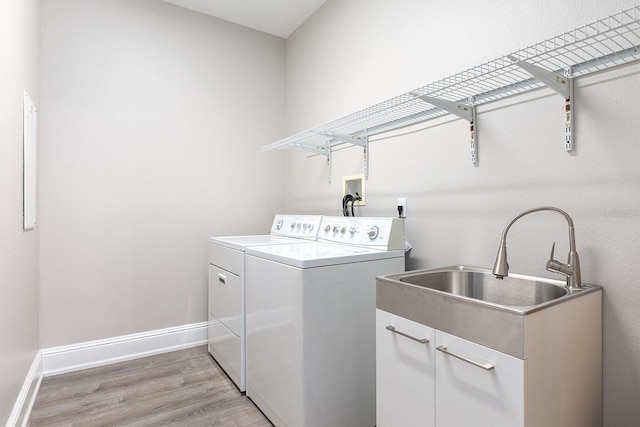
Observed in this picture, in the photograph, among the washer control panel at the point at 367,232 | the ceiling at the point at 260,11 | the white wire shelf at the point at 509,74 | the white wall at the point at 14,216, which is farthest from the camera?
the ceiling at the point at 260,11

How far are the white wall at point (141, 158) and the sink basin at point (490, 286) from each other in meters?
1.85

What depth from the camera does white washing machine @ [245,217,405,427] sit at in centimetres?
149

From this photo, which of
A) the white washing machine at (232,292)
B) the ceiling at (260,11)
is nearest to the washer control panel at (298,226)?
the white washing machine at (232,292)

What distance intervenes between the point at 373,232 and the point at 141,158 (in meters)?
1.81

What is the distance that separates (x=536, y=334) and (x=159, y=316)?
250 cm

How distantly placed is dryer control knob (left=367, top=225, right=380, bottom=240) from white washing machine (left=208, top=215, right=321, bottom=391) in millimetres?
511

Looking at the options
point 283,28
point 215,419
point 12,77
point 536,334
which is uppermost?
point 283,28

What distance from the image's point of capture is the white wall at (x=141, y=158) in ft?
7.45

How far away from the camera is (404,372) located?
1.23 meters

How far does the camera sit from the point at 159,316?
260 cm

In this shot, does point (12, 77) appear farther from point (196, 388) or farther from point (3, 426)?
point (196, 388)

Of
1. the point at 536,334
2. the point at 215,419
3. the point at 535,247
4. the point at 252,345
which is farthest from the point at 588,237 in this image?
the point at 215,419

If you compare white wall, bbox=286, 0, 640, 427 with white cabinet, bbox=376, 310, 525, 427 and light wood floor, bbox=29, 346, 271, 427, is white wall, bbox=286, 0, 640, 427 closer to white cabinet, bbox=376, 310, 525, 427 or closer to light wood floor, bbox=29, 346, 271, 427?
white cabinet, bbox=376, 310, 525, 427

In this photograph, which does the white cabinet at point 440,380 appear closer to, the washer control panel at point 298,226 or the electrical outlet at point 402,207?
the electrical outlet at point 402,207
